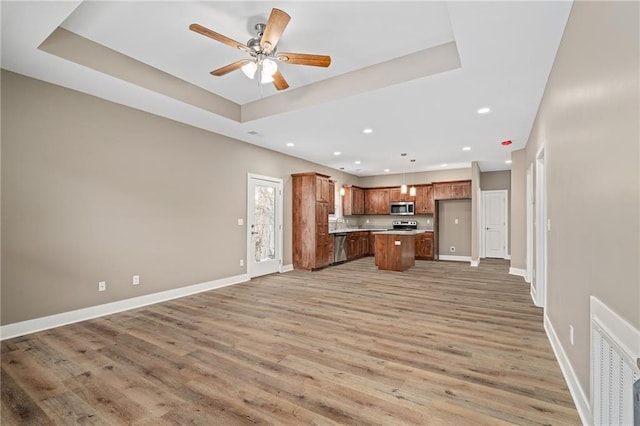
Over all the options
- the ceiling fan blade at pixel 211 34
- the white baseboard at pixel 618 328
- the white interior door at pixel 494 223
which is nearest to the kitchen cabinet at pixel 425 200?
the white interior door at pixel 494 223

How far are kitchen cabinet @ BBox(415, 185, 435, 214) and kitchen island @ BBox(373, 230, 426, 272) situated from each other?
237 centimetres

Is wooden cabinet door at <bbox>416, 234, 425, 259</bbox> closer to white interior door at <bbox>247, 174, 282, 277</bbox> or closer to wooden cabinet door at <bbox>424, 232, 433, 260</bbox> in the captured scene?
wooden cabinet door at <bbox>424, 232, 433, 260</bbox>

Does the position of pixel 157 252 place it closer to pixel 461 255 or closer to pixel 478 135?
pixel 478 135

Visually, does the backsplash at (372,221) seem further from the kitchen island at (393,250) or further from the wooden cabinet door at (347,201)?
the kitchen island at (393,250)

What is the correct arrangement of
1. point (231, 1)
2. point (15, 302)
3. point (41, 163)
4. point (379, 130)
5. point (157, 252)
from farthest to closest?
1. point (379, 130)
2. point (157, 252)
3. point (41, 163)
4. point (15, 302)
5. point (231, 1)

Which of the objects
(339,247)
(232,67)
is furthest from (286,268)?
(232,67)

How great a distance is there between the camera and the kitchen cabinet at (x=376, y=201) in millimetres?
10344

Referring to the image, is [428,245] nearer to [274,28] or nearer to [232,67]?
[232,67]

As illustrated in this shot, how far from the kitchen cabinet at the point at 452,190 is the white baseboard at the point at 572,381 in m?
6.36

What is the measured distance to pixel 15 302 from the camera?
321 cm

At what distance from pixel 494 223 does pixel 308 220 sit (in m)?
6.25

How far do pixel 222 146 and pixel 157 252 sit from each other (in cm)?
228

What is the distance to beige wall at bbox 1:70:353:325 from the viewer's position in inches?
129

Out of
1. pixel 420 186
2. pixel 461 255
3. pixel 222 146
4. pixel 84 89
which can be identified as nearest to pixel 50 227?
pixel 84 89
